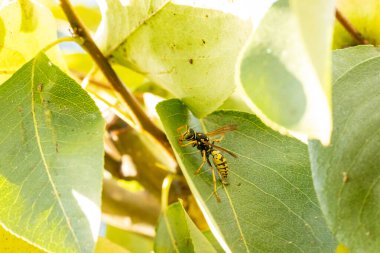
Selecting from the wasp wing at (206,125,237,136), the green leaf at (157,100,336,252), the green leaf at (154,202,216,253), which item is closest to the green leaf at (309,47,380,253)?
the green leaf at (157,100,336,252)

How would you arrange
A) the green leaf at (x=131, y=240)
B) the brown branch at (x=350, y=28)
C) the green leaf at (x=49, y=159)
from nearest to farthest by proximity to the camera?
the green leaf at (x=49, y=159) < the brown branch at (x=350, y=28) < the green leaf at (x=131, y=240)

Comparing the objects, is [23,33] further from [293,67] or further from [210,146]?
[293,67]

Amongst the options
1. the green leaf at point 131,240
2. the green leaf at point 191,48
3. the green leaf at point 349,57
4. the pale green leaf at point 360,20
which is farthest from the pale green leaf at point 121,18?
the green leaf at point 131,240

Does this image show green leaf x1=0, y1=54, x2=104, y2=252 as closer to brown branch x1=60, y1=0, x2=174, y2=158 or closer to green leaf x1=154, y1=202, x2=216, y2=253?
brown branch x1=60, y1=0, x2=174, y2=158

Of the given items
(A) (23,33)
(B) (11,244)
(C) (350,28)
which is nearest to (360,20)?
(C) (350,28)

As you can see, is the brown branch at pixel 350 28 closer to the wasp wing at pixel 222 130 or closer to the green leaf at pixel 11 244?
the wasp wing at pixel 222 130
